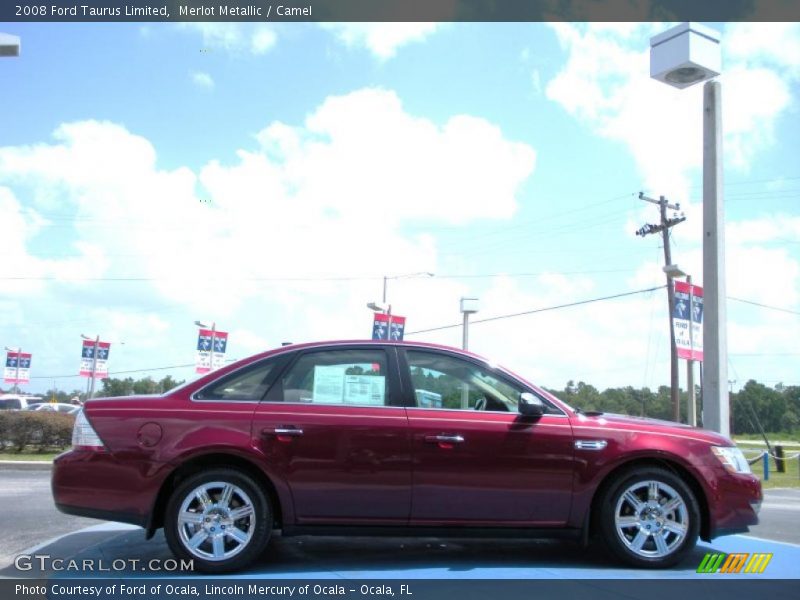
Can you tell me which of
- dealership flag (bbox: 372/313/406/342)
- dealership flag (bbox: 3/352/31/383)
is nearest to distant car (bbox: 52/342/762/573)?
dealership flag (bbox: 372/313/406/342)

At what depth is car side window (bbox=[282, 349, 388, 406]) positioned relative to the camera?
5246mm

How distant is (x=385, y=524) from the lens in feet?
16.5

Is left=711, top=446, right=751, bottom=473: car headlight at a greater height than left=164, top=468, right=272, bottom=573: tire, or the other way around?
left=711, top=446, right=751, bottom=473: car headlight

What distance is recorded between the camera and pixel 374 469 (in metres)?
4.99

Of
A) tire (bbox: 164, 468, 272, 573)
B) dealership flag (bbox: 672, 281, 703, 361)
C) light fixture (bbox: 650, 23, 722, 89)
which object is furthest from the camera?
dealership flag (bbox: 672, 281, 703, 361)

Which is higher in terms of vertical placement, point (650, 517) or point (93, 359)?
point (93, 359)

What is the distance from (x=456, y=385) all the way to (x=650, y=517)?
1569 millimetres

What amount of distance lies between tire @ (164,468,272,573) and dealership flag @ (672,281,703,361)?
444 inches

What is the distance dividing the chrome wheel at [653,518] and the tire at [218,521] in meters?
2.38

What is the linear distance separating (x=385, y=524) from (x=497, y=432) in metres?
0.96

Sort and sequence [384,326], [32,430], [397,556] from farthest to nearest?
1. [384,326]
2. [32,430]
3. [397,556]

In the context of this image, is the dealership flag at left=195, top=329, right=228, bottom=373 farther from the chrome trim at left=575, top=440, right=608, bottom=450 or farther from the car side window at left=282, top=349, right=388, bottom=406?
the chrome trim at left=575, top=440, right=608, bottom=450

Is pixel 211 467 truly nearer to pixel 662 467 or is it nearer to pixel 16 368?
pixel 662 467

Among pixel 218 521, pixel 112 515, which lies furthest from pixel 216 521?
pixel 112 515
